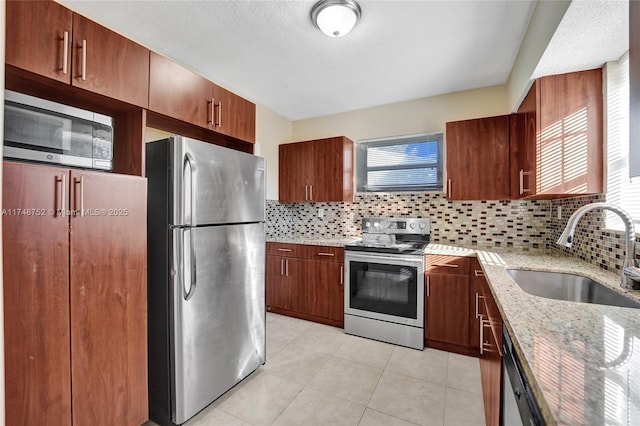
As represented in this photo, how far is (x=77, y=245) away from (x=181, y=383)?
937mm

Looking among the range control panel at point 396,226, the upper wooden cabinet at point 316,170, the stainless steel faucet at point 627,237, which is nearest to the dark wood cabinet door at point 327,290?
the range control panel at point 396,226

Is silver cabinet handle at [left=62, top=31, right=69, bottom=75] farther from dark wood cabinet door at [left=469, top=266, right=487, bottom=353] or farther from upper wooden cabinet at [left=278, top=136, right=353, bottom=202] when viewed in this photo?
dark wood cabinet door at [left=469, top=266, right=487, bottom=353]

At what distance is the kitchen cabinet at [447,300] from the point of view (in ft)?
7.95

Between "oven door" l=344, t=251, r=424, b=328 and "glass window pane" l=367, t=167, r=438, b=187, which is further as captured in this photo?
"glass window pane" l=367, t=167, r=438, b=187

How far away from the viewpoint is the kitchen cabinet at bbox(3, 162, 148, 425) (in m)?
1.10

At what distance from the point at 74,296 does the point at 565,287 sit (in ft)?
8.31

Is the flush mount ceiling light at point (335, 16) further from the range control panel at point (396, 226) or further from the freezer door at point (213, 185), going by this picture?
the range control panel at point (396, 226)

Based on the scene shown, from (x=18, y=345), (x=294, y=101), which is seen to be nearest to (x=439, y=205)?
(x=294, y=101)

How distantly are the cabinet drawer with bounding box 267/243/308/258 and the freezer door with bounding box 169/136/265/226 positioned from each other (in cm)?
107

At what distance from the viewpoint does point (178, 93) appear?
170cm

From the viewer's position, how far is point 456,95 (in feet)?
9.77

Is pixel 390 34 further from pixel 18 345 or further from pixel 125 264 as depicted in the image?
pixel 18 345

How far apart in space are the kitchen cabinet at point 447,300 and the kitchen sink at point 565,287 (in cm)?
67

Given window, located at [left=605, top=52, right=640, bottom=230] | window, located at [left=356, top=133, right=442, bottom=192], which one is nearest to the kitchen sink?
window, located at [left=605, top=52, right=640, bottom=230]
